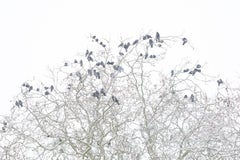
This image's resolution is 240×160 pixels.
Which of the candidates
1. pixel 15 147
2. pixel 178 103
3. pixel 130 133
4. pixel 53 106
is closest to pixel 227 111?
pixel 178 103

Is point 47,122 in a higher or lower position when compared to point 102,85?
lower

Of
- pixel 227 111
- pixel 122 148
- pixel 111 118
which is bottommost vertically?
pixel 122 148

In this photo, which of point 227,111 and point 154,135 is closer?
point 154,135

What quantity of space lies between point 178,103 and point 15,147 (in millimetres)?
2326

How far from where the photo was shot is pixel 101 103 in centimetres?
594

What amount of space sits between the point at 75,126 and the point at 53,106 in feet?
1.57

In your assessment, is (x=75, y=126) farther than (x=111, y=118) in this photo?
Yes

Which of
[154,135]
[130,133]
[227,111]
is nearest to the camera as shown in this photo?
[154,135]

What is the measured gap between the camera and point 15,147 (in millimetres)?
6250

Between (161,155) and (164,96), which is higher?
(164,96)

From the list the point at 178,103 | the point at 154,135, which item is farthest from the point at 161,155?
the point at 178,103

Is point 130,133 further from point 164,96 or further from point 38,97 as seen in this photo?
point 38,97

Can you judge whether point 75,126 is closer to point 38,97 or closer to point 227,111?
point 38,97

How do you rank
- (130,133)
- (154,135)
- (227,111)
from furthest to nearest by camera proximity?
(227,111) → (130,133) → (154,135)
